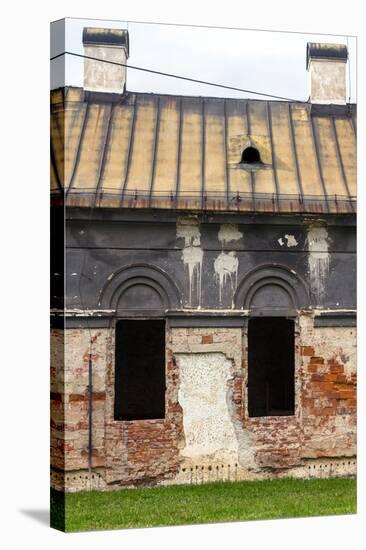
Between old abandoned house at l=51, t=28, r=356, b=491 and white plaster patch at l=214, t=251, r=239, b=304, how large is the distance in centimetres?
1

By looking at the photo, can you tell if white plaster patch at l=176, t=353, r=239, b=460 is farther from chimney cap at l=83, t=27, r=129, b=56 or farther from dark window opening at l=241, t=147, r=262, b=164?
chimney cap at l=83, t=27, r=129, b=56

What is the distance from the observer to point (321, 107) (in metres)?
14.8

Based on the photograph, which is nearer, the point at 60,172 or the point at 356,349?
the point at 60,172

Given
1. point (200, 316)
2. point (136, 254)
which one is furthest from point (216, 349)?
point (136, 254)

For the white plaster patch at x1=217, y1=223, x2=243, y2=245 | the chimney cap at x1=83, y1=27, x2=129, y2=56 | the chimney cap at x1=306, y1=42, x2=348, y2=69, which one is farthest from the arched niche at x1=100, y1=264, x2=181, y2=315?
the chimney cap at x1=306, y1=42, x2=348, y2=69

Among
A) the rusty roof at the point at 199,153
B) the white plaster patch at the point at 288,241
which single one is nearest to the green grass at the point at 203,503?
the white plaster patch at the point at 288,241

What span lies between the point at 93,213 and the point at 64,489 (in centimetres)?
262

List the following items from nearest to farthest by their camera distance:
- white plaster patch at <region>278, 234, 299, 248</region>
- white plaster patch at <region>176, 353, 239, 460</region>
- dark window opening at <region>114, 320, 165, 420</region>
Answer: dark window opening at <region>114, 320, 165, 420</region> → white plaster patch at <region>176, 353, 239, 460</region> → white plaster patch at <region>278, 234, 299, 248</region>

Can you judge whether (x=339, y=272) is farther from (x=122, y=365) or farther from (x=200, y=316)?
(x=122, y=365)

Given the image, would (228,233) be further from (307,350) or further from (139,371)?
(139,371)

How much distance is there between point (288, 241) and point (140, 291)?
64.8 inches

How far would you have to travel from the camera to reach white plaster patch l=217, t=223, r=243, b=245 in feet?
47.1

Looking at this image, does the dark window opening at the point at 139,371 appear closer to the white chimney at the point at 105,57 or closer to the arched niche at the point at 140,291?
the arched niche at the point at 140,291

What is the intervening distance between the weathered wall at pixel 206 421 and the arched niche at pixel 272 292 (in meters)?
0.20
